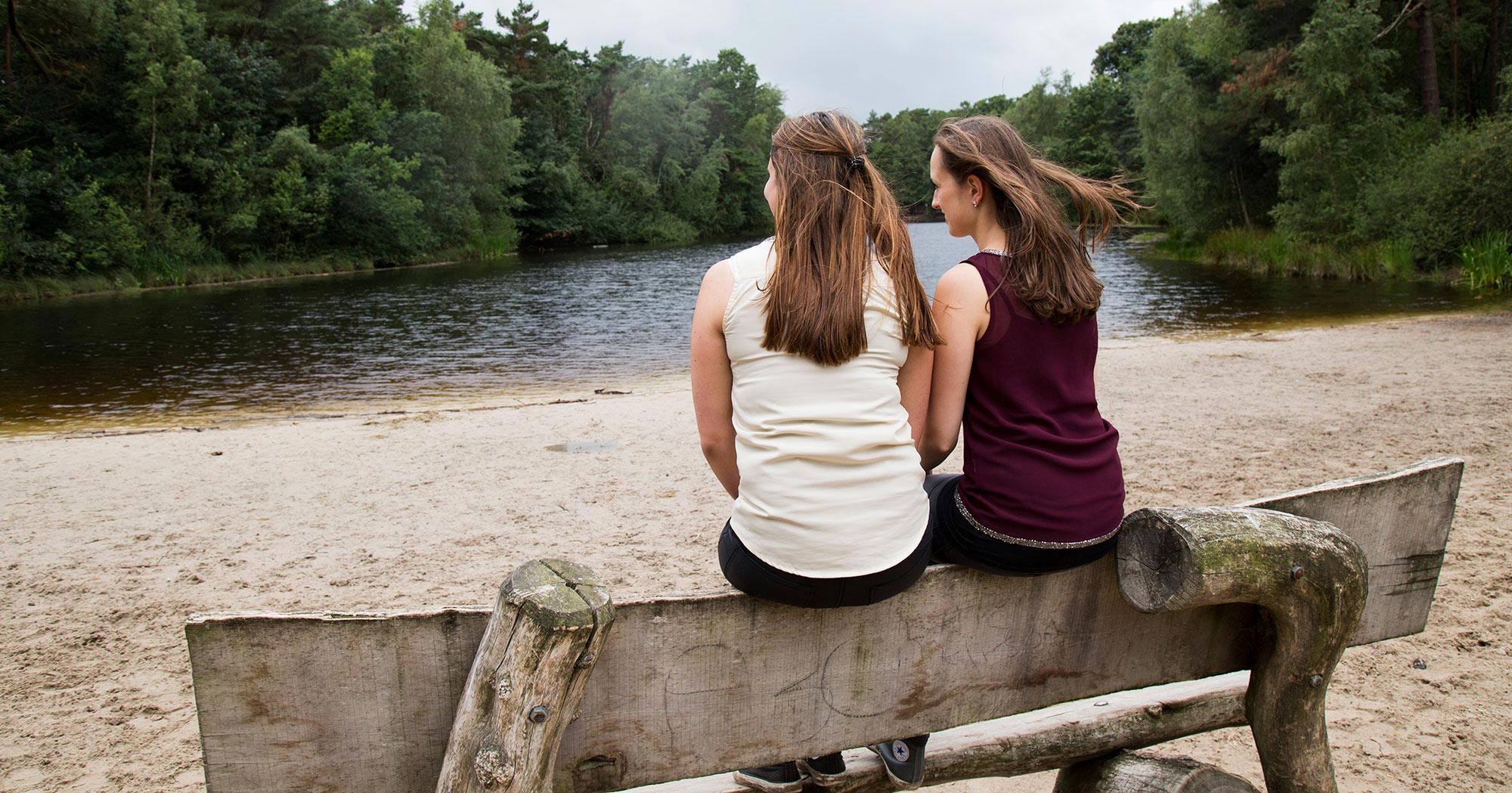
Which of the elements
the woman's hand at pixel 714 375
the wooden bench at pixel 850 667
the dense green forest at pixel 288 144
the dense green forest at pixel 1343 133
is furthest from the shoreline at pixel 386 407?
the dense green forest at pixel 288 144

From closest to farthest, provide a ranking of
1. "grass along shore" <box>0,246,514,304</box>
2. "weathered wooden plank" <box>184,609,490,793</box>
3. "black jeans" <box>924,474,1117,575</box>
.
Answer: "weathered wooden plank" <box>184,609,490,793</box>
"black jeans" <box>924,474,1117,575</box>
"grass along shore" <box>0,246,514,304</box>

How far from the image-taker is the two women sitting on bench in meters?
1.80

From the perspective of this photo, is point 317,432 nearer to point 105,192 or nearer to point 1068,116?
point 105,192

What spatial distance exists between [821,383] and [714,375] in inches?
9.8

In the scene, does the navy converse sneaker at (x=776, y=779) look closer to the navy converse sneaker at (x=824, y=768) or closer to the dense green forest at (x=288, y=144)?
the navy converse sneaker at (x=824, y=768)

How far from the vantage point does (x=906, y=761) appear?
206 cm

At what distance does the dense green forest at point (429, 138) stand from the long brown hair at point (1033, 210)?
1058cm

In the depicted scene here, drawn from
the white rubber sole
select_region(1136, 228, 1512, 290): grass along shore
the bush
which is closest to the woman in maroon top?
the white rubber sole

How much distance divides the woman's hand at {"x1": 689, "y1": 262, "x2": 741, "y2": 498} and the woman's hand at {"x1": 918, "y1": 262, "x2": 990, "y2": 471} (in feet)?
1.39

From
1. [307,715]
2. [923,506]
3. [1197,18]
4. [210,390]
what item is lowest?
[210,390]

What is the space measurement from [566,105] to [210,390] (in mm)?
50208

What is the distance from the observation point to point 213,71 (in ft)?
105

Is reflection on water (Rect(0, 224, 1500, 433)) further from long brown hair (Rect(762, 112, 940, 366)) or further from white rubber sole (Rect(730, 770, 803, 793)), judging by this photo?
long brown hair (Rect(762, 112, 940, 366))

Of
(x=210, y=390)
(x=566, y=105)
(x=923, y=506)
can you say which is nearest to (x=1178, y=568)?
(x=923, y=506)
